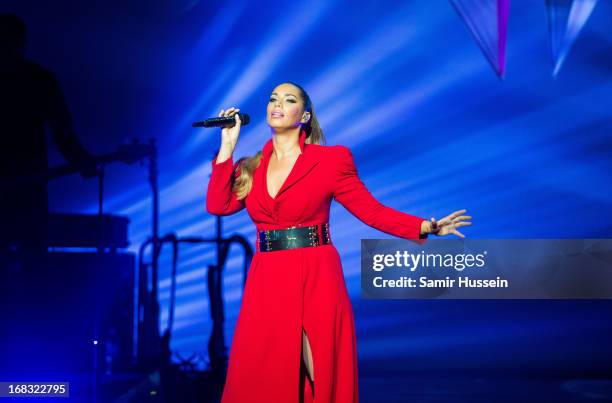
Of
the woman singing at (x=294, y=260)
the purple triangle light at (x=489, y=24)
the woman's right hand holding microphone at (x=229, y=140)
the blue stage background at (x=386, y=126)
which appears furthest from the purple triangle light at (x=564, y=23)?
the woman's right hand holding microphone at (x=229, y=140)

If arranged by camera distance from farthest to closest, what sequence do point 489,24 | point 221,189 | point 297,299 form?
1. point 489,24
2. point 221,189
3. point 297,299

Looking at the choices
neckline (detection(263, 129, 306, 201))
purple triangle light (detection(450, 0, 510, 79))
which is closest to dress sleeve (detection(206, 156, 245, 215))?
neckline (detection(263, 129, 306, 201))

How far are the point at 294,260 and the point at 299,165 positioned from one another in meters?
0.30

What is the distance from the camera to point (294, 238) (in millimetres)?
2348

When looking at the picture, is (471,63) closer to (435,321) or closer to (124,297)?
(435,321)

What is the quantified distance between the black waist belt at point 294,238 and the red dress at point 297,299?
0.02 meters

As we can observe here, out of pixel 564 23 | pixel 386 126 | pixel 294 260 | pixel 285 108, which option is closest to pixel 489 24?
pixel 564 23

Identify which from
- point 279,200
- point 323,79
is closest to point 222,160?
point 279,200

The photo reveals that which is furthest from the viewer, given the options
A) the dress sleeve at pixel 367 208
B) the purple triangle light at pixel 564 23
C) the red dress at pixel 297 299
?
the purple triangle light at pixel 564 23

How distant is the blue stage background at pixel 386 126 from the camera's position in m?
4.06

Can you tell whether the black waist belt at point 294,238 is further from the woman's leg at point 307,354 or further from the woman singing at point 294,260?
the woman's leg at point 307,354

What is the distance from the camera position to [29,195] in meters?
4.09

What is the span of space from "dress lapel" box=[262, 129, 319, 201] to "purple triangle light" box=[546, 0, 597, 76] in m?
2.12

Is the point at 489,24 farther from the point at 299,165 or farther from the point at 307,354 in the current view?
the point at 307,354
